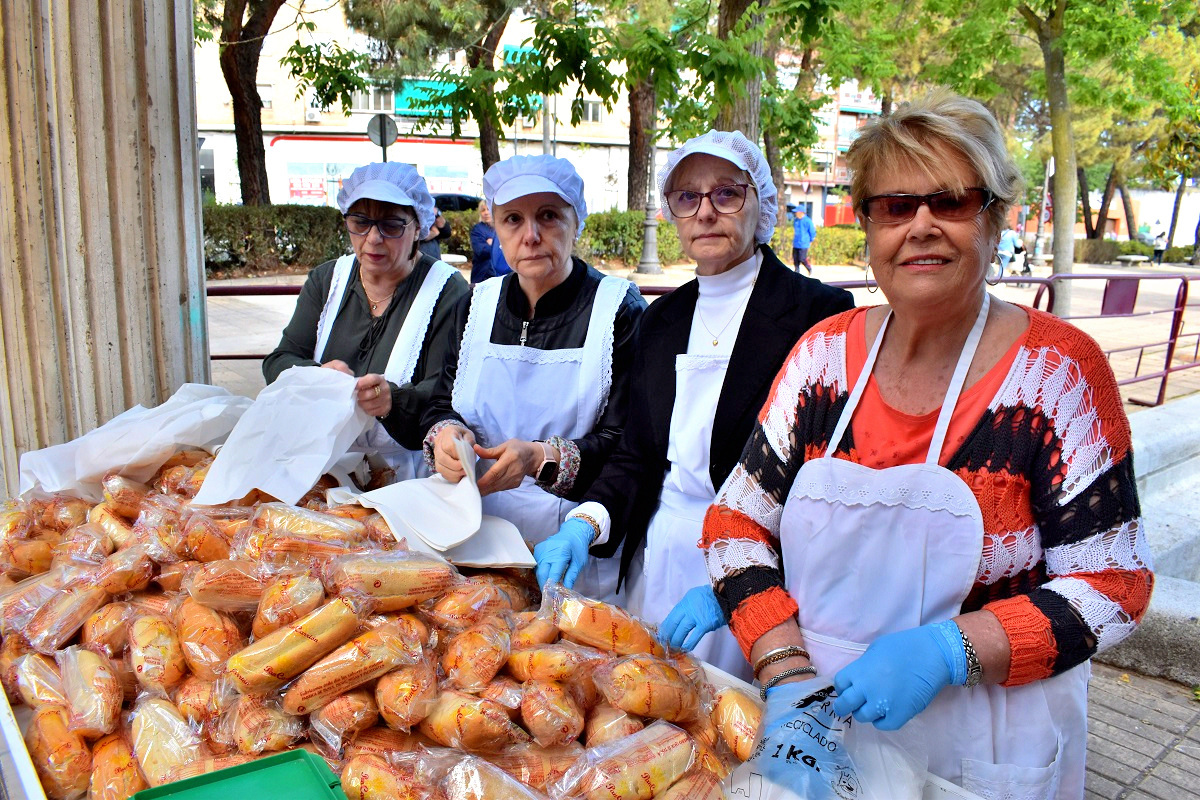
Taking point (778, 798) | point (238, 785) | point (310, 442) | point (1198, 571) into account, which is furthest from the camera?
point (1198, 571)

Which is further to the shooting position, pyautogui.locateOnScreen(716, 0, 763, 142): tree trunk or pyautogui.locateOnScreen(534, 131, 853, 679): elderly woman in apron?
pyautogui.locateOnScreen(716, 0, 763, 142): tree trunk

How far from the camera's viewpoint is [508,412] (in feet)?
8.54

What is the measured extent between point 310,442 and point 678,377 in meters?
1.06

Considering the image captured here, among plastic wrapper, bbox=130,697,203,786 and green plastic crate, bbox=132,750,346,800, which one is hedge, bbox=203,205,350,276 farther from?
green plastic crate, bbox=132,750,346,800

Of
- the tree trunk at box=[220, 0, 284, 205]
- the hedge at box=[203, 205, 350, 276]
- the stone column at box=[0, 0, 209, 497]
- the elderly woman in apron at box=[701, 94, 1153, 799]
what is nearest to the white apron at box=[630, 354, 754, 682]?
the elderly woman in apron at box=[701, 94, 1153, 799]

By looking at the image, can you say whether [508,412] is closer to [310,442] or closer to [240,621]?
[310,442]

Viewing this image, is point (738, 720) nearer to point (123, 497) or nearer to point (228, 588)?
point (228, 588)

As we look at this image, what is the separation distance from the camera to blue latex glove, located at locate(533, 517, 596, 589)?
2.01m

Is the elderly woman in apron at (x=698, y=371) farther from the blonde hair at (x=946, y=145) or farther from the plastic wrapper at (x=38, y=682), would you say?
the plastic wrapper at (x=38, y=682)

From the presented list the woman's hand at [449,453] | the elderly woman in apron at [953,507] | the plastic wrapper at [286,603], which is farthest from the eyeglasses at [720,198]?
the plastic wrapper at [286,603]

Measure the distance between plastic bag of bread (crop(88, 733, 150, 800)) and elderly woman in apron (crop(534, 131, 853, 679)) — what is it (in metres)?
0.90

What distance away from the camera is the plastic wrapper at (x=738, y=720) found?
1.44m

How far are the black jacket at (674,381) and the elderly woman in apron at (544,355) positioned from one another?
0.42 feet

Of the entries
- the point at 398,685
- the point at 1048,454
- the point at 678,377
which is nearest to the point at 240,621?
the point at 398,685
